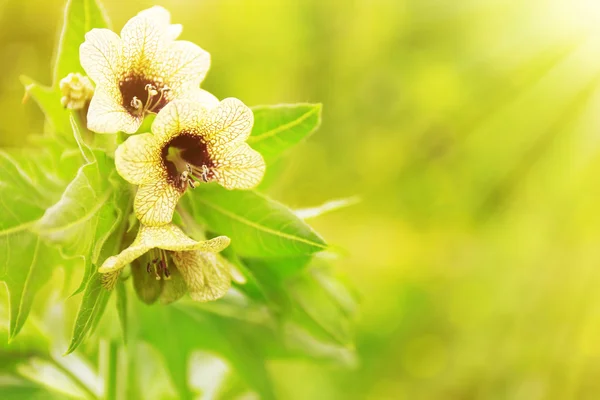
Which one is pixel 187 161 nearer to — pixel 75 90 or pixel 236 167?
pixel 236 167

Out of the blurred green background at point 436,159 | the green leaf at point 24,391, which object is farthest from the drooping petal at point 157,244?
the blurred green background at point 436,159

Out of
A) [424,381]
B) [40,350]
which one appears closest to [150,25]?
[40,350]

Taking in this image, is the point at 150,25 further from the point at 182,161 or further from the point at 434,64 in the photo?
the point at 434,64

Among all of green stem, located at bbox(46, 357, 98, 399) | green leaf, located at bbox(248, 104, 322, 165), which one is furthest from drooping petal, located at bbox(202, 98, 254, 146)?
green stem, located at bbox(46, 357, 98, 399)

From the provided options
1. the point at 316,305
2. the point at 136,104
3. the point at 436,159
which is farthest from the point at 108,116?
the point at 436,159

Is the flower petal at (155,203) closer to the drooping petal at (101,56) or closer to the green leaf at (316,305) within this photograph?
the drooping petal at (101,56)

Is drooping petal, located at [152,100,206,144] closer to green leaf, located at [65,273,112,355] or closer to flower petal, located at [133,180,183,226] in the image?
flower petal, located at [133,180,183,226]
